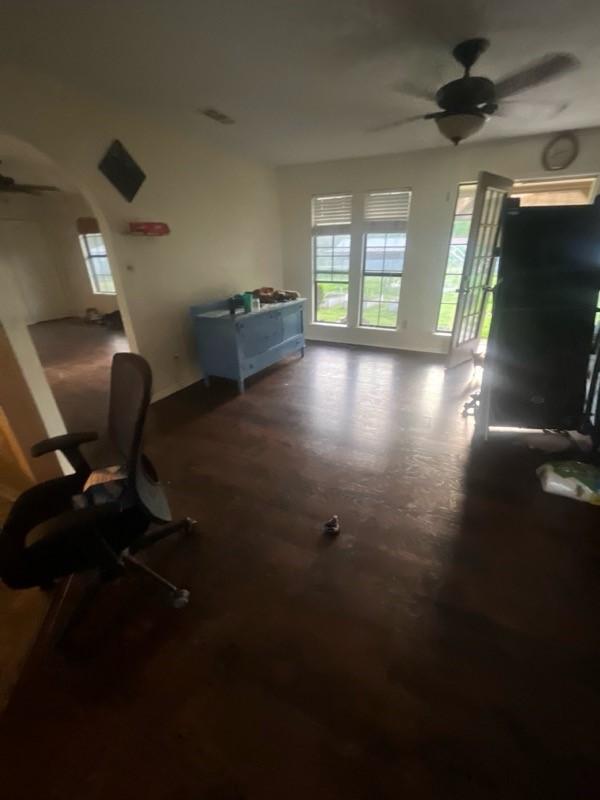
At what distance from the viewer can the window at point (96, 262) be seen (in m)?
6.89

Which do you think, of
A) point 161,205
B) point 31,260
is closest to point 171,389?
point 161,205

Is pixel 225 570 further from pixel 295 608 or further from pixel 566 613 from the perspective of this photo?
pixel 566 613

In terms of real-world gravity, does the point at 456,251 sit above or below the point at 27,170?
below

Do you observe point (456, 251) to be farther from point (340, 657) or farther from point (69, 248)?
point (69, 248)

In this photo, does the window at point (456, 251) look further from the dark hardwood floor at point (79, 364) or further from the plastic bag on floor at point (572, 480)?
the dark hardwood floor at point (79, 364)

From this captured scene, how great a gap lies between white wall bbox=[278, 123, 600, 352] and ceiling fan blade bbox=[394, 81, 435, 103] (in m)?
1.70

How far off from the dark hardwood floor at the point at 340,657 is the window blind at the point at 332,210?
385cm

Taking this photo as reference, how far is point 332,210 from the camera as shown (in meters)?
4.69

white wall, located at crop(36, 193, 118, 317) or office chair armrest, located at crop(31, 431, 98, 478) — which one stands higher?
white wall, located at crop(36, 193, 118, 317)

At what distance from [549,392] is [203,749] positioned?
2781 mm

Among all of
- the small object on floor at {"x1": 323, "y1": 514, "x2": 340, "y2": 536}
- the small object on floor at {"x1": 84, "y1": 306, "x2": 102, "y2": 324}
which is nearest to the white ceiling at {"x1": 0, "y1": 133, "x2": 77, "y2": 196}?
the small object on floor at {"x1": 84, "y1": 306, "x2": 102, "y2": 324}

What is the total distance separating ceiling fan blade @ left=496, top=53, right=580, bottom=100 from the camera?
1690 millimetres

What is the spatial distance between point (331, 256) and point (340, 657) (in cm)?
484

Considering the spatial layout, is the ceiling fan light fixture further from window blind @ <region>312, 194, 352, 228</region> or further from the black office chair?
window blind @ <region>312, 194, 352, 228</region>
